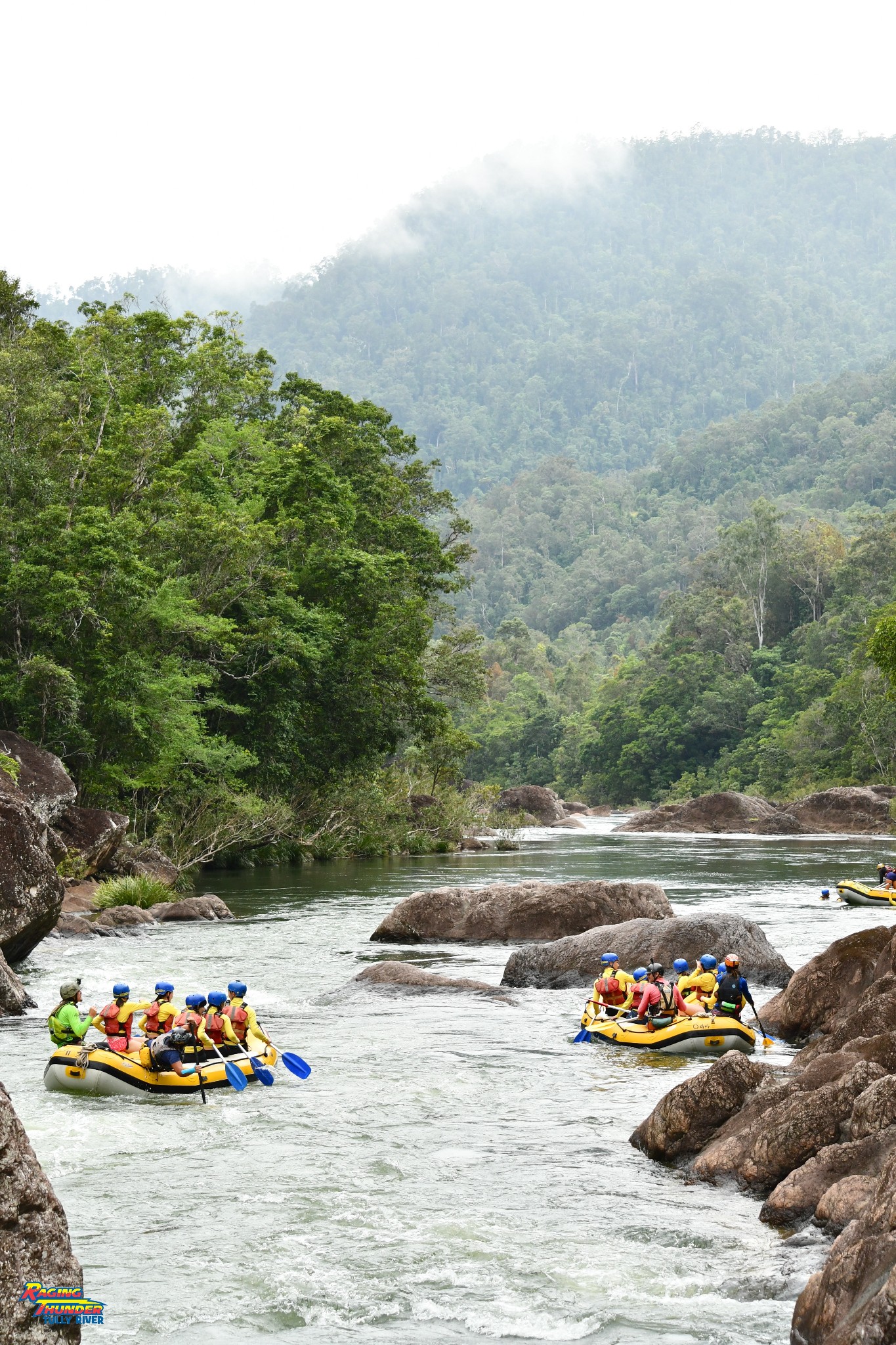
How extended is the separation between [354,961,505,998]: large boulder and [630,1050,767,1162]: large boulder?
6954 mm

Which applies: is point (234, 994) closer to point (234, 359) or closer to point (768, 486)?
point (234, 359)

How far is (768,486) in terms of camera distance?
148500mm

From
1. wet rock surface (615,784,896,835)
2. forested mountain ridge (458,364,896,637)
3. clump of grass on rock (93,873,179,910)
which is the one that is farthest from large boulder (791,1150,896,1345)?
forested mountain ridge (458,364,896,637)

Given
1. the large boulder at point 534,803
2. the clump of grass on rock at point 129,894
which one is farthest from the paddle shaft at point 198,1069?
the large boulder at point 534,803

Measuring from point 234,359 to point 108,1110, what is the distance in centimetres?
3946

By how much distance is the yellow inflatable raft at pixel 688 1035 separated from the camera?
46.5 feet

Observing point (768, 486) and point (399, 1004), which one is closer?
point (399, 1004)

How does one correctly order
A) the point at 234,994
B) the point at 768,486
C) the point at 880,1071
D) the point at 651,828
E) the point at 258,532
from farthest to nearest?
the point at 768,486
the point at 651,828
the point at 258,532
the point at 234,994
the point at 880,1071

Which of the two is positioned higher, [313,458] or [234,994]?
[313,458]

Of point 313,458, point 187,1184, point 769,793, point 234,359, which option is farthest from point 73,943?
point 769,793

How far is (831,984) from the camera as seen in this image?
46.6ft

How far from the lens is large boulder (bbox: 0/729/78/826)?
24.5 meters

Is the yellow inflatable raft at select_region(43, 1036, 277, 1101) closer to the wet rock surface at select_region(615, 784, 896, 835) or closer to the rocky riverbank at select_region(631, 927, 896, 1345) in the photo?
the rocky riverbank at select_region(631, 927, 896, 1345)

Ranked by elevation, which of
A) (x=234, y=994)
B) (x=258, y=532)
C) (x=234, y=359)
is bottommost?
(x=234, y=994)
